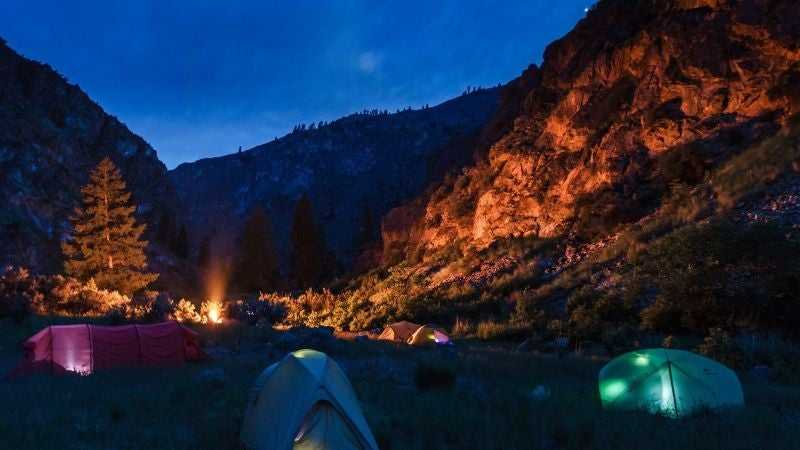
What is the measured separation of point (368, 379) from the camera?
12977mm

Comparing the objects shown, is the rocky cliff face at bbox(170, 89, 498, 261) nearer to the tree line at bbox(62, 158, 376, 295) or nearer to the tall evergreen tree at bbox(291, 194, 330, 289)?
the tree line at bbox(62, 158, 376, 295)

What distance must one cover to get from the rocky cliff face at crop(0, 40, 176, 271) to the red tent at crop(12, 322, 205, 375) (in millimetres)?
41454

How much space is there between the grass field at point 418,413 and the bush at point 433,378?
224mm

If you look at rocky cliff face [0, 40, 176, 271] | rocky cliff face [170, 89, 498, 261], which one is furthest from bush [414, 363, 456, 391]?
rocky cliff face [170, 89, 498, 261]

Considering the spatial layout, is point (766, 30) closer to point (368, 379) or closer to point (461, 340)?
point (461, 340)

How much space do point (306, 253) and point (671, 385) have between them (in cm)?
5982

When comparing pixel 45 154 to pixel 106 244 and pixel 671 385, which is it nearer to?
pixel 106 244

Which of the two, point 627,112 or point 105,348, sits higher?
point 627,112

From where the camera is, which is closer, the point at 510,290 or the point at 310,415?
the point at 310,415

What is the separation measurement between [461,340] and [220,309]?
15.4m

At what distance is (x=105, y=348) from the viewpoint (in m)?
16.0

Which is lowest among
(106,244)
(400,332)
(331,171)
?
(400,332)

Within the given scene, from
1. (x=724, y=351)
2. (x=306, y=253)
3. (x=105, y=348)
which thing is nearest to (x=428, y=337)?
(x=724, y=351)

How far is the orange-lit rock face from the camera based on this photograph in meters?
30.7
